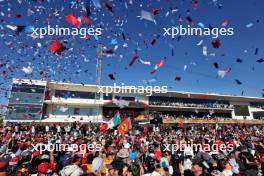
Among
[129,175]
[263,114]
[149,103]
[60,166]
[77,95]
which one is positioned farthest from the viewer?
[263,114]

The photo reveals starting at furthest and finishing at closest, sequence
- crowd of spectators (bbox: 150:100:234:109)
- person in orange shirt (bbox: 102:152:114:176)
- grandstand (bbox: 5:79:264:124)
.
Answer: crowd of spectators (bbox: 150:100:234:109), grandstand (bbox: 5:79:264:124), person in orange shirt (bbox: 102:152:114:176)

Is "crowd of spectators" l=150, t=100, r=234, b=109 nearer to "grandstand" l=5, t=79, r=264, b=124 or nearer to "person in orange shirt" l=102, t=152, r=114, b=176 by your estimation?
"grandstand" l=5, t=79, r=264, b=124

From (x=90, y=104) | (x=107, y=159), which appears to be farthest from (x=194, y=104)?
(x=107, y=159)

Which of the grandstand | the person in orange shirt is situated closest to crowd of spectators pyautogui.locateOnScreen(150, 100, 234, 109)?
the grandstand

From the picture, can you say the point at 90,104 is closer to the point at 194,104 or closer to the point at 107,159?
the point at 194,104

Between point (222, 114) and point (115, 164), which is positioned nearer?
point (115, 164)

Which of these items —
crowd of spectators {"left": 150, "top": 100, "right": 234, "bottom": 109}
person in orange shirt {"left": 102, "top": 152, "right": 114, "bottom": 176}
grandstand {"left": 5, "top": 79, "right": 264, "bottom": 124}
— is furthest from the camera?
crowd of spectators {"left": 150, "top": 100, "right": 234, "bottom": 109}

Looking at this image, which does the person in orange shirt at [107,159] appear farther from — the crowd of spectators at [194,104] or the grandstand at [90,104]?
the crowd of spectators at [194,104]

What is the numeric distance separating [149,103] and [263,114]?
33679 mm

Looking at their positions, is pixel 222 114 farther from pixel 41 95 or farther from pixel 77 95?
pixel 41 95

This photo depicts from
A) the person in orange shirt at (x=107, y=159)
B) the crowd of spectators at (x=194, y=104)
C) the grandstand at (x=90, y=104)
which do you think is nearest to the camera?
the person in orange shirt at (x=107, y=159)

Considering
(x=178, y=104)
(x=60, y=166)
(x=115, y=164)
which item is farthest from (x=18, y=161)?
(x=178, y=104)

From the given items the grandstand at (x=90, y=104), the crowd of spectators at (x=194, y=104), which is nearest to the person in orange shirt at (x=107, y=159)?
the grandstand at (x=90, y=104)

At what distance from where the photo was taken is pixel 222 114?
57.6 metres
